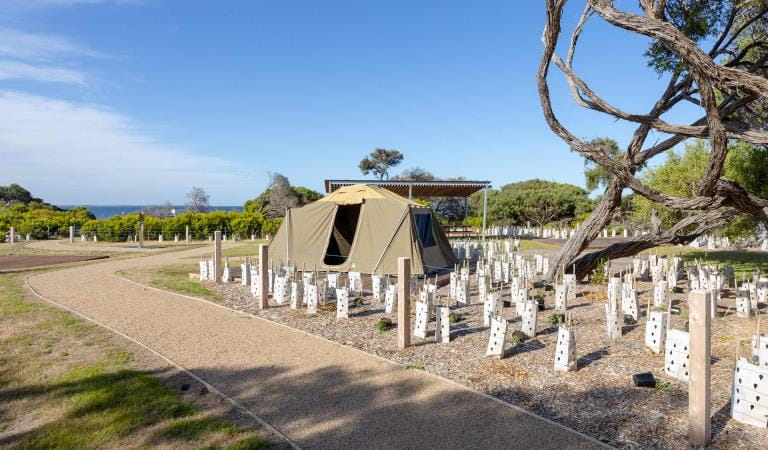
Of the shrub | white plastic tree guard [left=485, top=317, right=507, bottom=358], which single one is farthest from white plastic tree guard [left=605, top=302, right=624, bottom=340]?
the shrub

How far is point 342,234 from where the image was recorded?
14383 millimetres

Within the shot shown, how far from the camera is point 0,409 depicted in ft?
15.8

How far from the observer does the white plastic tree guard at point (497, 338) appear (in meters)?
6.10

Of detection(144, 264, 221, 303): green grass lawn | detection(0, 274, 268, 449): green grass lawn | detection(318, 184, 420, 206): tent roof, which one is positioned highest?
detection(318, 184, 420, 206): tent roof

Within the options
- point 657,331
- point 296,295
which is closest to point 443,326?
point 657,331

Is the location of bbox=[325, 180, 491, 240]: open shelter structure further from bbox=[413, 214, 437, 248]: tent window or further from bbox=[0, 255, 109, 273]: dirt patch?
bbox=[0, 255, 109, 273]: dirt patch

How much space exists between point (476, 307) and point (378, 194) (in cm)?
541

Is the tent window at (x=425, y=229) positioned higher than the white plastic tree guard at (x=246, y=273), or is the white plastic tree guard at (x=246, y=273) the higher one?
the tent window at (x=425, y=229)

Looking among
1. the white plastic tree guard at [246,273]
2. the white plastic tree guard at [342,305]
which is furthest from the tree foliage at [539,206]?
the white plastic tree guard at [342,305]

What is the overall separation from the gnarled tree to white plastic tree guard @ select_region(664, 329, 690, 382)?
332 cm

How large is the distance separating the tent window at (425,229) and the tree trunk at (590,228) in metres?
3.61

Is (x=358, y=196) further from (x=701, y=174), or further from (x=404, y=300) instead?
(x=701, y=174)

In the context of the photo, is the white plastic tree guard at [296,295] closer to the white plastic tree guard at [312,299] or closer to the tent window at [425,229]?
the white plastic tree guard at [312,299]

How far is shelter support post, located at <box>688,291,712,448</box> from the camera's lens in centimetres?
386
